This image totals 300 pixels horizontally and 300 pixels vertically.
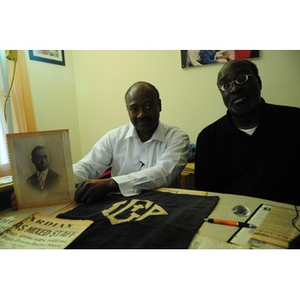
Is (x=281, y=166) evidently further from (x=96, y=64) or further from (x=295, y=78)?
(x=96, y=64)

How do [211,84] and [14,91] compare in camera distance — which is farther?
[14,91]

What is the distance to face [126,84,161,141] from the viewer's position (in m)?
1.30

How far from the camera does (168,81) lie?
82.9 inches

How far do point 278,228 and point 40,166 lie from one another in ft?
2.54

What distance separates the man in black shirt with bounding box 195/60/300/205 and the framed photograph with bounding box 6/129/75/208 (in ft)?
2.33

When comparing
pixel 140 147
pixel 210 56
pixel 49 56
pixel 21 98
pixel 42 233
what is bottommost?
pixel 42 233

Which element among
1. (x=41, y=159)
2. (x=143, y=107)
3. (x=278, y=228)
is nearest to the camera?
(x=278, y=228)

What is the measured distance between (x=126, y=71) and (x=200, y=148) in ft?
4.58

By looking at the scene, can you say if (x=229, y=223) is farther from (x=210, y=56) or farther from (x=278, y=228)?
(x=210, y=56)

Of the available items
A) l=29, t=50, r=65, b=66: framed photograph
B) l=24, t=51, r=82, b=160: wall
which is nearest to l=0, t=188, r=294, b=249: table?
l=24, t=51, r=82, b=160: wall

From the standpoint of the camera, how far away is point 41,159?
830 millimetres

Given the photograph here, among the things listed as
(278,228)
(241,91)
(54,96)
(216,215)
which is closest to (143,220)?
(216,215)

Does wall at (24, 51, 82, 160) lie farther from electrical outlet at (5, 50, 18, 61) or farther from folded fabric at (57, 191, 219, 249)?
folded fabric at (57, 191, 219, 249)
